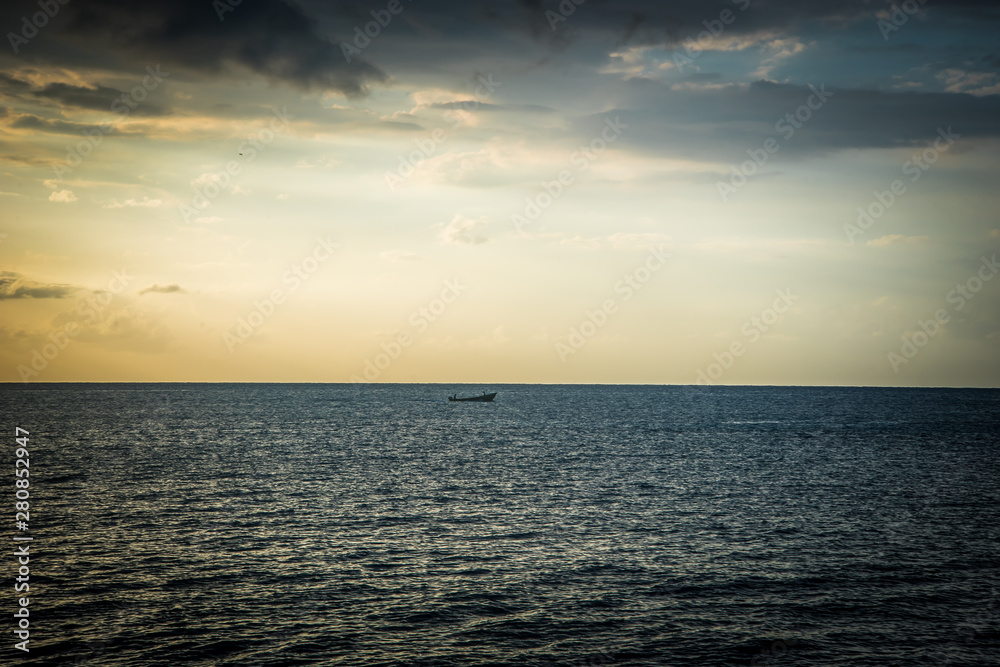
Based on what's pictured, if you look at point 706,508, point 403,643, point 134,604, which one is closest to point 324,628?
point 403,643

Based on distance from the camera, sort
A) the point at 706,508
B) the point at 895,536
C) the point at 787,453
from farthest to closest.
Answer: the point at 787,453 → the point at 706,508 → the point at 895,536

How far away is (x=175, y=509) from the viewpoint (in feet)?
199

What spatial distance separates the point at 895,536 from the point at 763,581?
18655 mm

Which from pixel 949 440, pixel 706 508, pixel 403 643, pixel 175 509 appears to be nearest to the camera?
pixel 403 643

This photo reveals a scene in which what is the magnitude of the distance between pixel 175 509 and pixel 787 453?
9219 cm

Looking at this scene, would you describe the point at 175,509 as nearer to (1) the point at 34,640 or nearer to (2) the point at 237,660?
(1) the point at 34,640

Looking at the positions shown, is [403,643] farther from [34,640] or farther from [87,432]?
[87,432]

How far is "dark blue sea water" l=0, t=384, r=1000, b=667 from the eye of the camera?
1304 inches

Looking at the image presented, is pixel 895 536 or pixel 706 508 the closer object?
pixel 895 536

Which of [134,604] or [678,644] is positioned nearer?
[678,644]

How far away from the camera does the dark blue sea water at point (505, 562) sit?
1304 inches

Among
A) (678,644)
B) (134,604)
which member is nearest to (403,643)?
(678,644)

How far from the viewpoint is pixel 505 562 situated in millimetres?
46062

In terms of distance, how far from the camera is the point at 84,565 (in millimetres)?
43531
